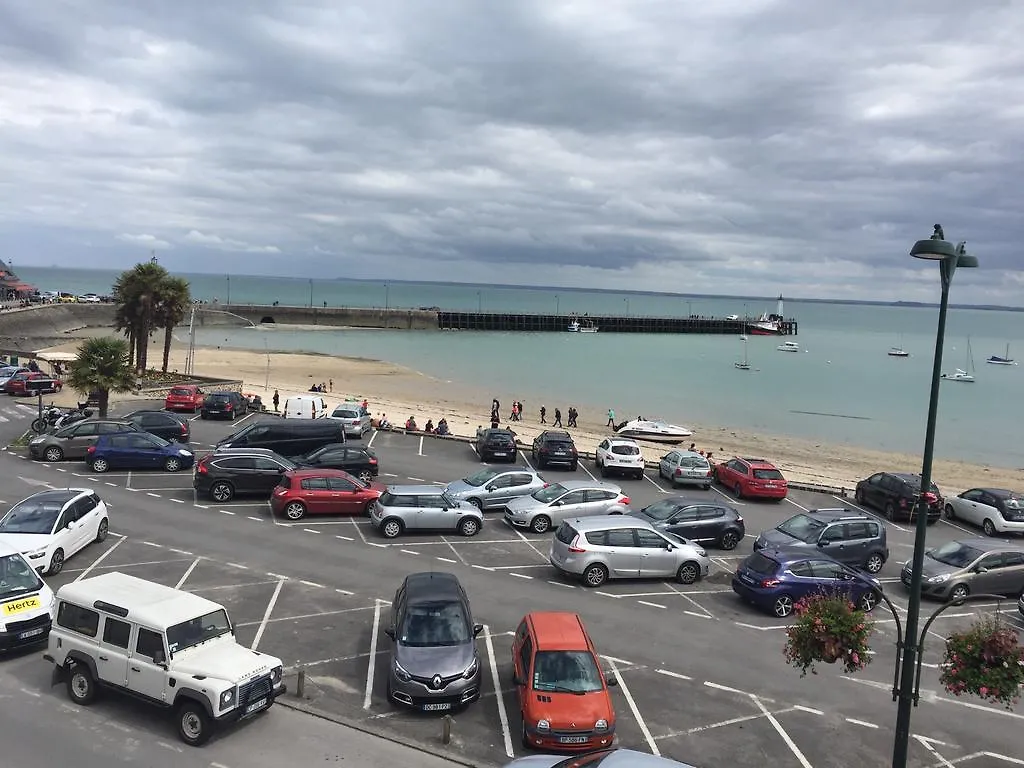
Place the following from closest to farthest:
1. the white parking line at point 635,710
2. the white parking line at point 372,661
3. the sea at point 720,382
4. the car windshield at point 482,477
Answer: the white parking line at point 635,710 < the white parking line at point 372,661 < the car windshield at point 482,477 < the sea at point 720,382

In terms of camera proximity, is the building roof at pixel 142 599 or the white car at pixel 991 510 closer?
the building roof at pixel 142 599

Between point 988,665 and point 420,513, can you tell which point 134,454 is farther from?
point 988,665

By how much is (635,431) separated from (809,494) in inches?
792

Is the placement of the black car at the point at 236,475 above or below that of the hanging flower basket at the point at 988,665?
below

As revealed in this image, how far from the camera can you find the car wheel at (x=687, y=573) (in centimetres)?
1891

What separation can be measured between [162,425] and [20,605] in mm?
18986

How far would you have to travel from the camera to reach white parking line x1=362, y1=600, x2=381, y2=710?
12.5 meters

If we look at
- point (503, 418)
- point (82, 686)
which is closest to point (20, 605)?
point (82, 686)

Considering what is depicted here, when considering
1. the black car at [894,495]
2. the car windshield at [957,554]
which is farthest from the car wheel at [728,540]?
the black car at [894,495]

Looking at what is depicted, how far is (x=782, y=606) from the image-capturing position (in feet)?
56.4

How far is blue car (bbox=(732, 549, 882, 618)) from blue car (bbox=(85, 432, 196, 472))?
19555mm

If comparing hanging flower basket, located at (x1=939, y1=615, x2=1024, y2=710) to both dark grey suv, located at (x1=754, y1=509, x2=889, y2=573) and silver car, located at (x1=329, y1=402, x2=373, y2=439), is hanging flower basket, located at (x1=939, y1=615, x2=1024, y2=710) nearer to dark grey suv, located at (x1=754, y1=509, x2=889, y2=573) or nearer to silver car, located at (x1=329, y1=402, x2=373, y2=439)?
dark grey suv, located at (x1=754, y1=509, x2=889, y2=573)

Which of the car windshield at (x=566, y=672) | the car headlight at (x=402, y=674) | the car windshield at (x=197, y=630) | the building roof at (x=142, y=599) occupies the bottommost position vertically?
the car headlight at (x=402, y=674)

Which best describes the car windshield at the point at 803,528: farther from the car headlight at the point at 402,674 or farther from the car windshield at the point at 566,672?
the car headlight at the point at 402,674
